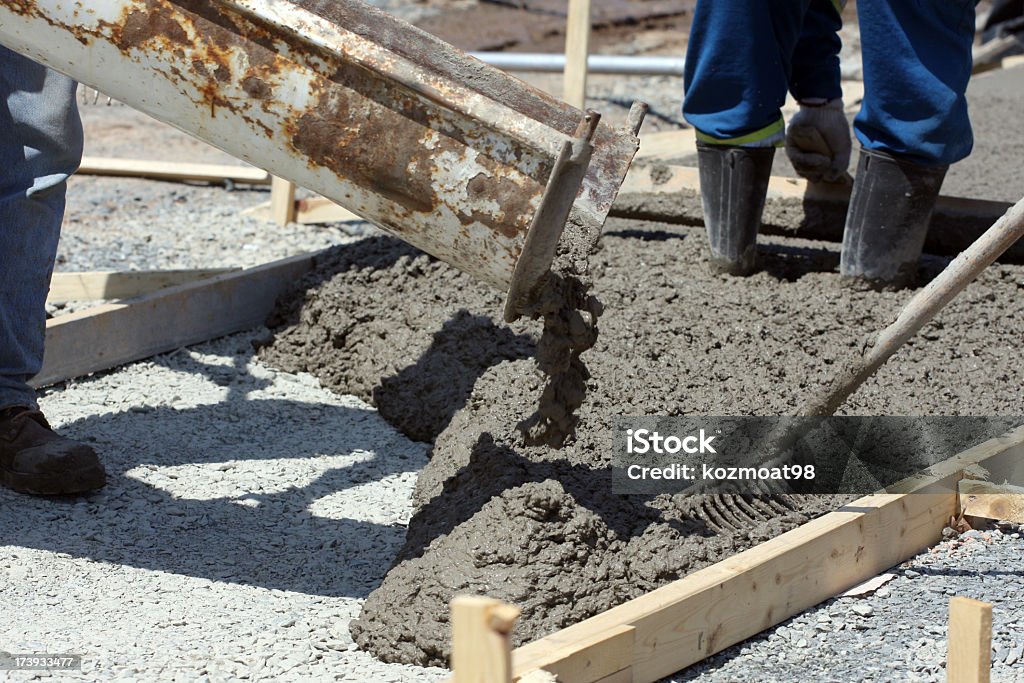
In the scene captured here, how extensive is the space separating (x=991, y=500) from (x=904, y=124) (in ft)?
4.06

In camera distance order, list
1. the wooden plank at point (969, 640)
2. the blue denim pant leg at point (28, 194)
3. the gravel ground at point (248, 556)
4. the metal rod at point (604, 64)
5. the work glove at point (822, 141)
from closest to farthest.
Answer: the wooden plank at point (969, 640) < the gravel ground at point (248, 556) < the blue denim pant leg at point (28, 194) < the work glove at point (822, 141) < the metal rod at point (604, 64)

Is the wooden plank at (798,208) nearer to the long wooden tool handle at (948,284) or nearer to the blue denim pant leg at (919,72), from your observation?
the blue denim pant leg at (919,72)

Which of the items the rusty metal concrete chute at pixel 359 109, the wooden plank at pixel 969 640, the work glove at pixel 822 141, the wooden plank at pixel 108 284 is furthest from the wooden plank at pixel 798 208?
the wooden plank at pixel 969 640

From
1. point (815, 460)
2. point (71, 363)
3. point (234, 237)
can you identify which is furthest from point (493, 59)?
point (815, 460)

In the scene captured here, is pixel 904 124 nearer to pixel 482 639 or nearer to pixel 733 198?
pixel 733 198

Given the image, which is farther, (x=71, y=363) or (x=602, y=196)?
(x=71, y=363)

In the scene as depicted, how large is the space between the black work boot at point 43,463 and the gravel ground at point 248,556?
40 millimetres

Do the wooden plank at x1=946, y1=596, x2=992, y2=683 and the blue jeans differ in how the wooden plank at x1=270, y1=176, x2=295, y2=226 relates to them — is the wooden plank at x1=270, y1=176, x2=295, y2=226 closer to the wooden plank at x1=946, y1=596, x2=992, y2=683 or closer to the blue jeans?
the blue jeans

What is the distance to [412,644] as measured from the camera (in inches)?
87.8

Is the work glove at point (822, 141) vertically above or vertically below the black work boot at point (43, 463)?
above

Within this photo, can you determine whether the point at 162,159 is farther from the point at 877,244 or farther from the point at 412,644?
the point at 412,644

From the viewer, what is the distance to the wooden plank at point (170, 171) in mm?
5621

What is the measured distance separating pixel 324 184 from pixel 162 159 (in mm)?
4280

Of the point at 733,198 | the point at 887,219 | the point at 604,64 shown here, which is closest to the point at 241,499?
the point at 733,198
